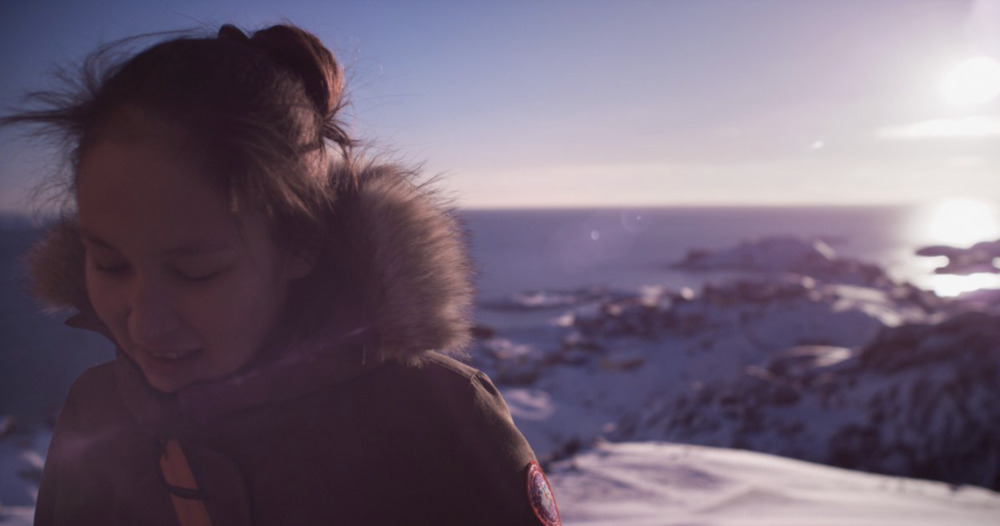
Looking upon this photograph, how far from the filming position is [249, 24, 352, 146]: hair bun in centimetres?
117

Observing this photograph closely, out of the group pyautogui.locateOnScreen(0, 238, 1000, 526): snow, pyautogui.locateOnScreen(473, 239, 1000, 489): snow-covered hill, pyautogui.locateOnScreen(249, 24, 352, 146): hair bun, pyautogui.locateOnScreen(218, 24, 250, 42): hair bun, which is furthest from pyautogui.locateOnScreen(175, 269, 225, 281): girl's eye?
pyautogui.locateOnScreen(473, 239, 1000, 489): snow-covered hill

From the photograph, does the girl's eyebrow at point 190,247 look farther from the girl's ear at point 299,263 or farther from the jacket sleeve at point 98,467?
the jacket sleeve at point 98,467

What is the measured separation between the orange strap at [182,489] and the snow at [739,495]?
2112 mm

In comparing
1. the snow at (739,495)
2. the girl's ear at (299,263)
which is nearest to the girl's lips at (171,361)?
the girl's ear at (299,263)

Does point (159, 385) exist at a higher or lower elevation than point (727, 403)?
higher

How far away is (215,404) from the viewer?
109 centimetres

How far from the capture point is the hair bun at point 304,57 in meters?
1.17

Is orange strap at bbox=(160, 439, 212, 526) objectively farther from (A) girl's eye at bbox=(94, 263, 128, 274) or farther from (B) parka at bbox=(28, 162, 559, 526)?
(A) girl's eye at bbox=(94, 263, 128, 274)

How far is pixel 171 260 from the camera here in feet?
3.27

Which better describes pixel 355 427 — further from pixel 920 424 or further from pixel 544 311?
pixel 544 311

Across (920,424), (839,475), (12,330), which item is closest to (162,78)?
(12,330)

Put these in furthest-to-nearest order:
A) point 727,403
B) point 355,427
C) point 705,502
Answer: point 727,403 → point 705,502 → point 355,427

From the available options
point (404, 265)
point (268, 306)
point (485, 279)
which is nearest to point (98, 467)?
point (268, 306)

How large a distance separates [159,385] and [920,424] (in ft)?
18.6
